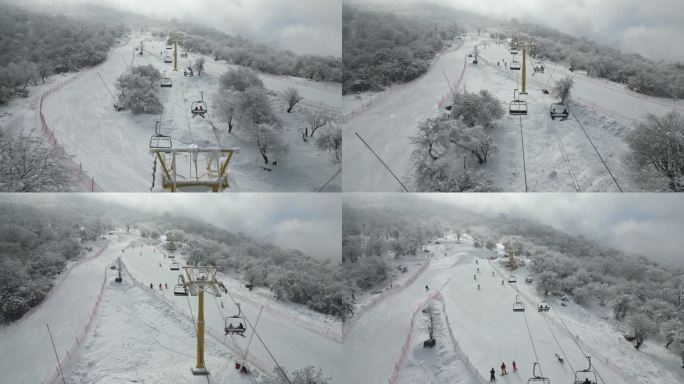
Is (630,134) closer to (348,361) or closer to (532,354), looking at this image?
(532,354)

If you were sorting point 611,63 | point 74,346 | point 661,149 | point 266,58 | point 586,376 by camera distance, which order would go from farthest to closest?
point 266,58 → point 611,63 → point 661,149 → point 586,376 → point 74,346

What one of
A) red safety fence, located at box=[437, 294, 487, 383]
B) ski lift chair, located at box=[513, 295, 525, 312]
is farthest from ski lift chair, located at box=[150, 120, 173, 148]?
ski lift chair, located at box=[513, 295, 525, 312]

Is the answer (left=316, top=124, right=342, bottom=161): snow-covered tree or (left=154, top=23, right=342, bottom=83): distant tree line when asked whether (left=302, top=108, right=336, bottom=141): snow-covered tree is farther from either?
(left=154, top=23, right=342, bottom=83): distant tree line

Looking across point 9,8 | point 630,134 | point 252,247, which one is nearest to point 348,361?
point 252,247

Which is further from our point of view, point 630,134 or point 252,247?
point 252,247

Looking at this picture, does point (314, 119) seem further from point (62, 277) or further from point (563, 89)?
point (62, 277)

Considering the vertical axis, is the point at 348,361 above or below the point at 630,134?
below

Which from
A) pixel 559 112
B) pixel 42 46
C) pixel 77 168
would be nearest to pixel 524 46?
pixel 559 112
